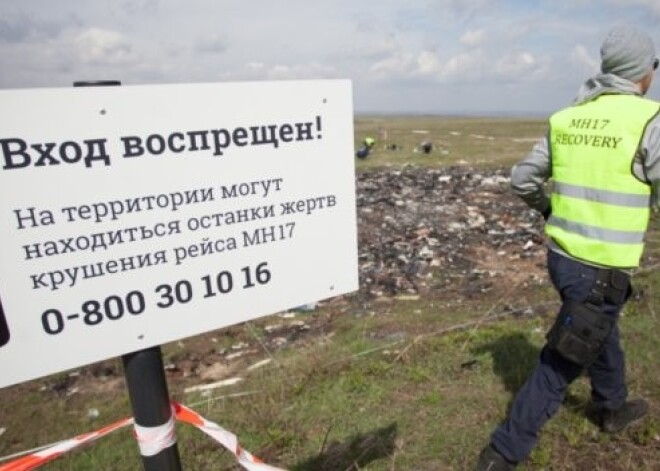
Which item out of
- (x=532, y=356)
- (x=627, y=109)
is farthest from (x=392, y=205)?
(x=627, y=109)

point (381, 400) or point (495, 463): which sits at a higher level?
point (495, 463)

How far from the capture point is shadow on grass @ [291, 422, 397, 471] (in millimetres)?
3238

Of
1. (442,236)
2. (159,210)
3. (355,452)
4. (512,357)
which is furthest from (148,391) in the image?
(442,236)

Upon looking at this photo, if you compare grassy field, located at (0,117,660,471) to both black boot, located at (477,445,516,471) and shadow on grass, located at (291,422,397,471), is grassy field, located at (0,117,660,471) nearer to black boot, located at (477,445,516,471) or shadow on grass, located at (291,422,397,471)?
shadow on grass, located at (291,422,397,471)

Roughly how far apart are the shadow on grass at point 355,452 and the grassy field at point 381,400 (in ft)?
0.03

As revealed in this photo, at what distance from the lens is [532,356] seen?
4363 mm

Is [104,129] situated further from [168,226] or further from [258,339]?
[258,339]

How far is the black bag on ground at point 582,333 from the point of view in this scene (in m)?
2.78

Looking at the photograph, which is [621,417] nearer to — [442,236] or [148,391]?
[148,391]

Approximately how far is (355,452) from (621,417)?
71.1 inches

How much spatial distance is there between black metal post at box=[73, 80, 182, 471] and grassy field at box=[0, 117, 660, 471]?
1.69 meters

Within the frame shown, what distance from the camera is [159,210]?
4.99 feet

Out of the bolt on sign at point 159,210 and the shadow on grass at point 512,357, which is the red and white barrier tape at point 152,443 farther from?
the shadow on grass at point 512,357

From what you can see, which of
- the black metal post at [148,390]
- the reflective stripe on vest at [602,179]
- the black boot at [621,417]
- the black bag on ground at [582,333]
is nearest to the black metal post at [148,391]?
the black metal post at [148,390]
